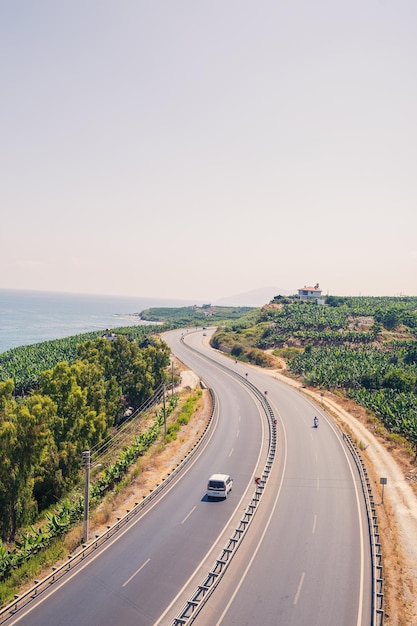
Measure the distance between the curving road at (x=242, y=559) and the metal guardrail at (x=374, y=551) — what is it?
461 millimetres

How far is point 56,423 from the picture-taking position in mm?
40000

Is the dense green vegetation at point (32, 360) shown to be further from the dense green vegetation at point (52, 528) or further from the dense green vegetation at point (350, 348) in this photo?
the dense green vegetation at point (52, 528)

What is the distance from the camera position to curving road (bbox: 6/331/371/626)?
2045 cm

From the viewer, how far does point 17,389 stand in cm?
7944

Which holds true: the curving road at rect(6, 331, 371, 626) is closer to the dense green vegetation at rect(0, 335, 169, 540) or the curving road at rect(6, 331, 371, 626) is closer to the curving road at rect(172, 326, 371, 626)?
the curving road at rect(172, 326, 371, 626)

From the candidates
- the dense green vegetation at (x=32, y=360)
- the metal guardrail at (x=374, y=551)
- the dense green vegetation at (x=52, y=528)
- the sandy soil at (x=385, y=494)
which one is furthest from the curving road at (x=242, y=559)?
the dense green vegetation at (x=32, y=360)

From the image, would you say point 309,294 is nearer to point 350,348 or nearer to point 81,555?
point 350,348

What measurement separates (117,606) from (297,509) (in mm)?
15687

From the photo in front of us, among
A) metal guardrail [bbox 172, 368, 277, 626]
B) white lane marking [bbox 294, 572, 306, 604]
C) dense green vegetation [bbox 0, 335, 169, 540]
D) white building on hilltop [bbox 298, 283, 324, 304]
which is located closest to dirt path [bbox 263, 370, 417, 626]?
white lane marking [bbox 294, 572, 306, 604]

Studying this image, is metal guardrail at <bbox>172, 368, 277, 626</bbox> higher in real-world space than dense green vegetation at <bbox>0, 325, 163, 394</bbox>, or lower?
lower

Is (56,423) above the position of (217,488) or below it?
above

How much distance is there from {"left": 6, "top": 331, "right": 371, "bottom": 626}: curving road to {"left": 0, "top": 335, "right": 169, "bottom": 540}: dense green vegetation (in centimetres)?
897

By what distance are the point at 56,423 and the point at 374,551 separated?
96.7ft

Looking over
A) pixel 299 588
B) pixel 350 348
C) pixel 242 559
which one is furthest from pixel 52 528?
pixel 350 348
